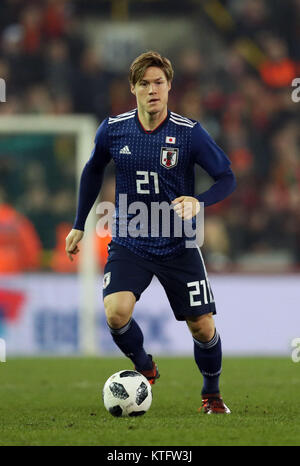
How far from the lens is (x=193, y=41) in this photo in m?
15.4

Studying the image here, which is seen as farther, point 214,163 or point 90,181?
point 90,181

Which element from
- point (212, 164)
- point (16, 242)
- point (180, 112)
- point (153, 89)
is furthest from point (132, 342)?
point (180, 112)

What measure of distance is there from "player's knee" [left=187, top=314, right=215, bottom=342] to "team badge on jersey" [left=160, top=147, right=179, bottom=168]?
34.7 inches

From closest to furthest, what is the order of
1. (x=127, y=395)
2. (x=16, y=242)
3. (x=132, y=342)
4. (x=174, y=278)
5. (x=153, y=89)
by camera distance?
(x=127, y=395) < (x=153, y=89) < (x=174, y=278) < (x=132, y=342) < (x=16, y=242)

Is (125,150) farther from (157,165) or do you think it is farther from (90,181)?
(90,181)

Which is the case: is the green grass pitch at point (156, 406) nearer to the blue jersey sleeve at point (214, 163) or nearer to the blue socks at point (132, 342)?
the blue socks at point (132, 342)

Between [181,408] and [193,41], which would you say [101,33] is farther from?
[181,408]

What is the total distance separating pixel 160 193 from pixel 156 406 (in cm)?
141

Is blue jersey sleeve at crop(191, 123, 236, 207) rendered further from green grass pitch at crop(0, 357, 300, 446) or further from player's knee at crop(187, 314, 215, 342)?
green grass pitch at crop(0, 357, 300, 446)

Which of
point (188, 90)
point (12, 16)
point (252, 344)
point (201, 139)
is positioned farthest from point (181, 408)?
point (12, 16)

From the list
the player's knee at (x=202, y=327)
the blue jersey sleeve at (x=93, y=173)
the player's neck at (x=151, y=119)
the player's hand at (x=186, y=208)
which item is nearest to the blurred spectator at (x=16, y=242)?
the blue jersey sleeve at (x=93, y=173)

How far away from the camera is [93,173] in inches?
236

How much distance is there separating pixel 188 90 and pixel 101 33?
2442mm

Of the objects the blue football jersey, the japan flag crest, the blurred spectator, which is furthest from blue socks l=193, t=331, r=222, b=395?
the blurred spectator
